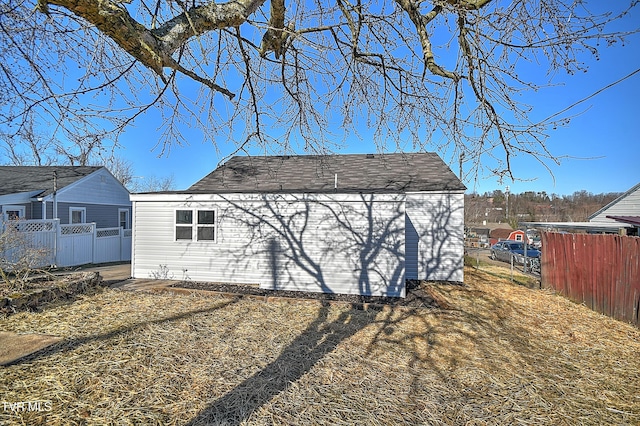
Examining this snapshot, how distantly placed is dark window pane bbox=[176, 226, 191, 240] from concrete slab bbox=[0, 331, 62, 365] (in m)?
4.78

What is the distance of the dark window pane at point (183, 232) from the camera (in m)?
9.12

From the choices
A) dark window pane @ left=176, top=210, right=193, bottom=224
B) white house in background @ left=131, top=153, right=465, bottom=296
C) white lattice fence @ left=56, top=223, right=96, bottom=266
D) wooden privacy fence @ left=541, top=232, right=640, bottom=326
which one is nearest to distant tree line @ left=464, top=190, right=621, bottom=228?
white house in background @ left=131, top=153, right=465, bottom=296

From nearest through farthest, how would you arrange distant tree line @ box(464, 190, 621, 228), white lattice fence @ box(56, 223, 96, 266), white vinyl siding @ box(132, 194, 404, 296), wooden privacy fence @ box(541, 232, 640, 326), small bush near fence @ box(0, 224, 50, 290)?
wooden privacy fence @ box(541, 232, 640, 326)
small bush near fence @ box(0, 224, 50, 290)
white vinyl siding @ box(132, 194, 404, 296)
white lattice fence @ box(56, 223, 96, 266)
distant tree line @ box(464, 190, 621, 228)

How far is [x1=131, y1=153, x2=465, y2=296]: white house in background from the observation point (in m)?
8.07

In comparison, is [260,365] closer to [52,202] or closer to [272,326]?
[272,326]

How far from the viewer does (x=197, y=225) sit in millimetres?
9039

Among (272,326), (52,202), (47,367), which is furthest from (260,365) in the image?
(52,202)

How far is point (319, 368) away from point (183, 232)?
694cm

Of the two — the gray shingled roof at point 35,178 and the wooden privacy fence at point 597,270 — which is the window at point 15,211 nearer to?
the gray shingled roof at point 35,178

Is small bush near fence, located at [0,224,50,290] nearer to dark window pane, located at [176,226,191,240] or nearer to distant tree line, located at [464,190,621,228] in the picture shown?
dark window pane, located at [176,226,191,240]

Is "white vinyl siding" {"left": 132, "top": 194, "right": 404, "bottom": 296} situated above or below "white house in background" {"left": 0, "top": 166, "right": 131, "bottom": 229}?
below

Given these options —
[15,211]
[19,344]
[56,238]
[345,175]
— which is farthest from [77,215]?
[19,344]

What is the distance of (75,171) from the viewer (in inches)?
598

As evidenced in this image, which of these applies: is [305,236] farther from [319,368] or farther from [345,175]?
[319,368]
